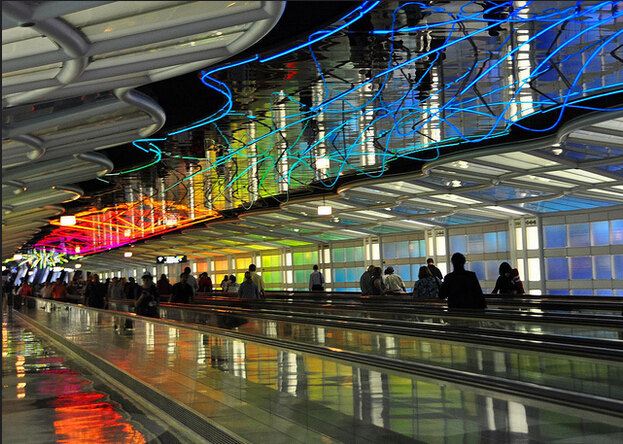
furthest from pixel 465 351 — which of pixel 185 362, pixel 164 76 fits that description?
pixel 164 76

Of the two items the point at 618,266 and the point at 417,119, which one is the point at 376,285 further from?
the point at 618,266

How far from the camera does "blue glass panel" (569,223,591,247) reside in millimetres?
33781

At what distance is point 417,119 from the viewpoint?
66.8ft

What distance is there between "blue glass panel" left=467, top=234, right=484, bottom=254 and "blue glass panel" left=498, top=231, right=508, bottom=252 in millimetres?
1208

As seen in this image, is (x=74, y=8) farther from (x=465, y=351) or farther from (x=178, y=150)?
(x=178, y=150)

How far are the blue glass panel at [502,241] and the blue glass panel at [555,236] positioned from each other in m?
2.52

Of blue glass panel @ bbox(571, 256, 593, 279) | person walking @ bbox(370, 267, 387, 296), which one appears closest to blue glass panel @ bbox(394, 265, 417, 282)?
blue glass panel @ bbox(571, 256, 593, 279)

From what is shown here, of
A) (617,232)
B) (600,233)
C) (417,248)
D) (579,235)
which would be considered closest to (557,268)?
(579,235)

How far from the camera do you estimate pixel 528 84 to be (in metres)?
17.0

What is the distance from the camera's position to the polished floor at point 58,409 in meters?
9.01

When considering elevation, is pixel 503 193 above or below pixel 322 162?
below

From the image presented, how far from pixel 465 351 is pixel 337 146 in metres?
16.4

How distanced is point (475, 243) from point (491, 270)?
1.56 meters

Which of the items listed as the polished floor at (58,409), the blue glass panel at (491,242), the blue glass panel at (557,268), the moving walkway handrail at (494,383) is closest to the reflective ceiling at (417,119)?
the blue glass panel at (491,242)
